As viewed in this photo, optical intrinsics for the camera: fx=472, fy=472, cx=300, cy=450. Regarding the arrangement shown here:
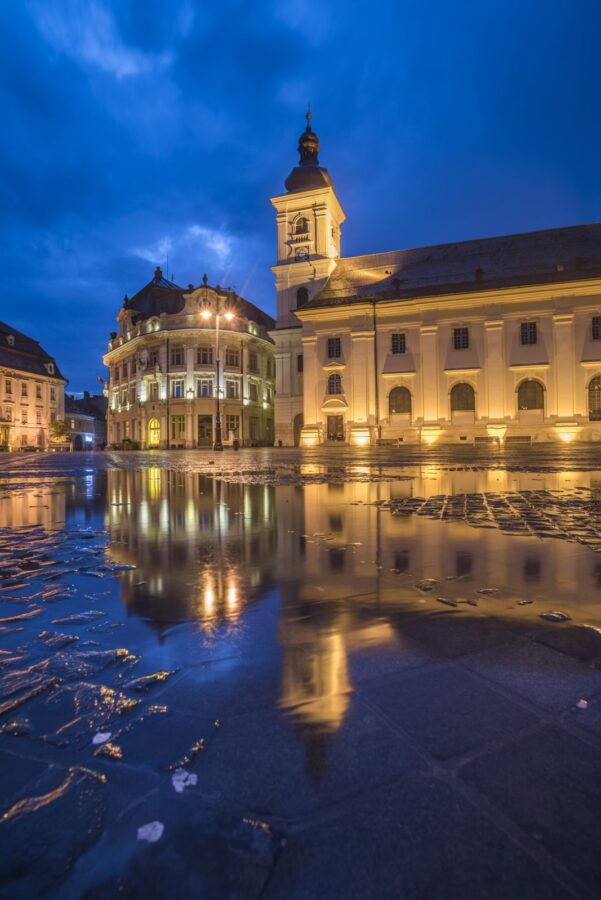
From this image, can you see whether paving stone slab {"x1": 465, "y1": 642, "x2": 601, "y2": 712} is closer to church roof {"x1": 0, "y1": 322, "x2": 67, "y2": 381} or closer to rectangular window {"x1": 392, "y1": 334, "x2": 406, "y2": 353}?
rectangular window {"x1": 392, "y1": 334, "x2": 406, "y2": 353}

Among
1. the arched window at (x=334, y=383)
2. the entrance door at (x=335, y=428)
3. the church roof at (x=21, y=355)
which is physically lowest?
the entrance door at (x=335, y=428)

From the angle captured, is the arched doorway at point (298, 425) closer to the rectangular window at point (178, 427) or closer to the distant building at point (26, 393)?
the rectangular window at point (178, 427)

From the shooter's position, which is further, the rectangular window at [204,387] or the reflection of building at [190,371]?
the rectangular window at [204,387]

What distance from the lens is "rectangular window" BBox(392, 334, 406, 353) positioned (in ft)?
121

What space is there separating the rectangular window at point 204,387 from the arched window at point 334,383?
16879 mm

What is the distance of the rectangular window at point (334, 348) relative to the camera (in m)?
38.0

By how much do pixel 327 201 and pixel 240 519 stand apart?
42.0 metres

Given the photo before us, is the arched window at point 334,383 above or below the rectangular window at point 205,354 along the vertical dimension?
below

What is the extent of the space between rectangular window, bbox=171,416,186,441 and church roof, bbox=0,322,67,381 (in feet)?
78.8

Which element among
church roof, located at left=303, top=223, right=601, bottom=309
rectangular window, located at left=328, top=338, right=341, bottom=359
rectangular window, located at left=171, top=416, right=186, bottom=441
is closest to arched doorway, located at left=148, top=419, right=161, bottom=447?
rectangular window, located at left=171, top=416, right=186, bottom=441

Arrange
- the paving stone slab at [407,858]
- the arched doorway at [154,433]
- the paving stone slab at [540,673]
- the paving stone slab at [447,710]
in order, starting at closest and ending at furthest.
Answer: the paving stone slab at [407,858]
the paving stone slab at [447,710]
the paving stone slab at [540,673]
the arched doorway at [154,433]

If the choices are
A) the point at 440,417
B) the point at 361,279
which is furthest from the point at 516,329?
the point at 361,279

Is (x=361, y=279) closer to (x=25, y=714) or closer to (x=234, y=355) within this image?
(x=234, y=355)

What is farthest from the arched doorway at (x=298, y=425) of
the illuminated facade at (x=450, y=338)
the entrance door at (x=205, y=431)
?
the entrance door at (x=205, y=431)
